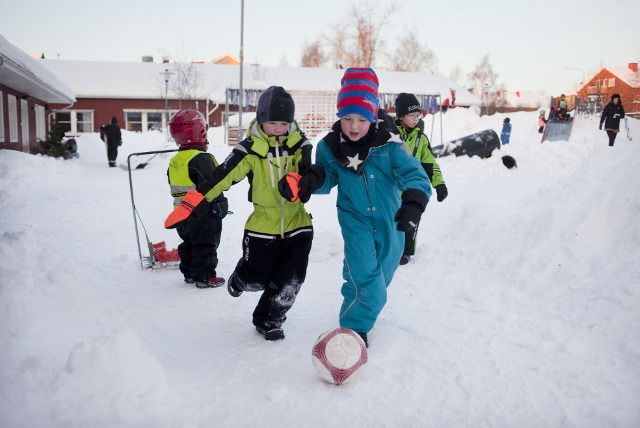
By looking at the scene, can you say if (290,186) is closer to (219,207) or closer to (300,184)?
(300,184)

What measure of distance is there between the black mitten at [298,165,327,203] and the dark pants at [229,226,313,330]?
468mm

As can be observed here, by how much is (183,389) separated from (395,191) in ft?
6.35

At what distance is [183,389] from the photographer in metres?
2.89

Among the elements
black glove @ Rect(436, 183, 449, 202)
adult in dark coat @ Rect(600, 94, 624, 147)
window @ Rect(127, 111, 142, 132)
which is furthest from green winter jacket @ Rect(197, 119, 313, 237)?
window @ Rect(127, 111, 142, 132)

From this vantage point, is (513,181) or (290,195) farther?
(513,181)

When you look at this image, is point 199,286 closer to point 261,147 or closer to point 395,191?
point 261,147

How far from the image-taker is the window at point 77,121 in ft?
108

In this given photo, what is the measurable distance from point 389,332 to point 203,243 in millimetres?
2222

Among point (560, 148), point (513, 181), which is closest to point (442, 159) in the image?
point (513, 181)

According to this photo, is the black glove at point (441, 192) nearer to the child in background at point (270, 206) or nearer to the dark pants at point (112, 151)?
the child in background at point (270, 206)

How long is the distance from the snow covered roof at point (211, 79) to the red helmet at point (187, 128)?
26.9m

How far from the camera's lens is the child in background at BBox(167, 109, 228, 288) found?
486 cm

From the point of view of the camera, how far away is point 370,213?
11.3 ft

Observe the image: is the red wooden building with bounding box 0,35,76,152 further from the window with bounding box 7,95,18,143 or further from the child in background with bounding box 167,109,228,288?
the child in background with bounding box 167,109,228,288
